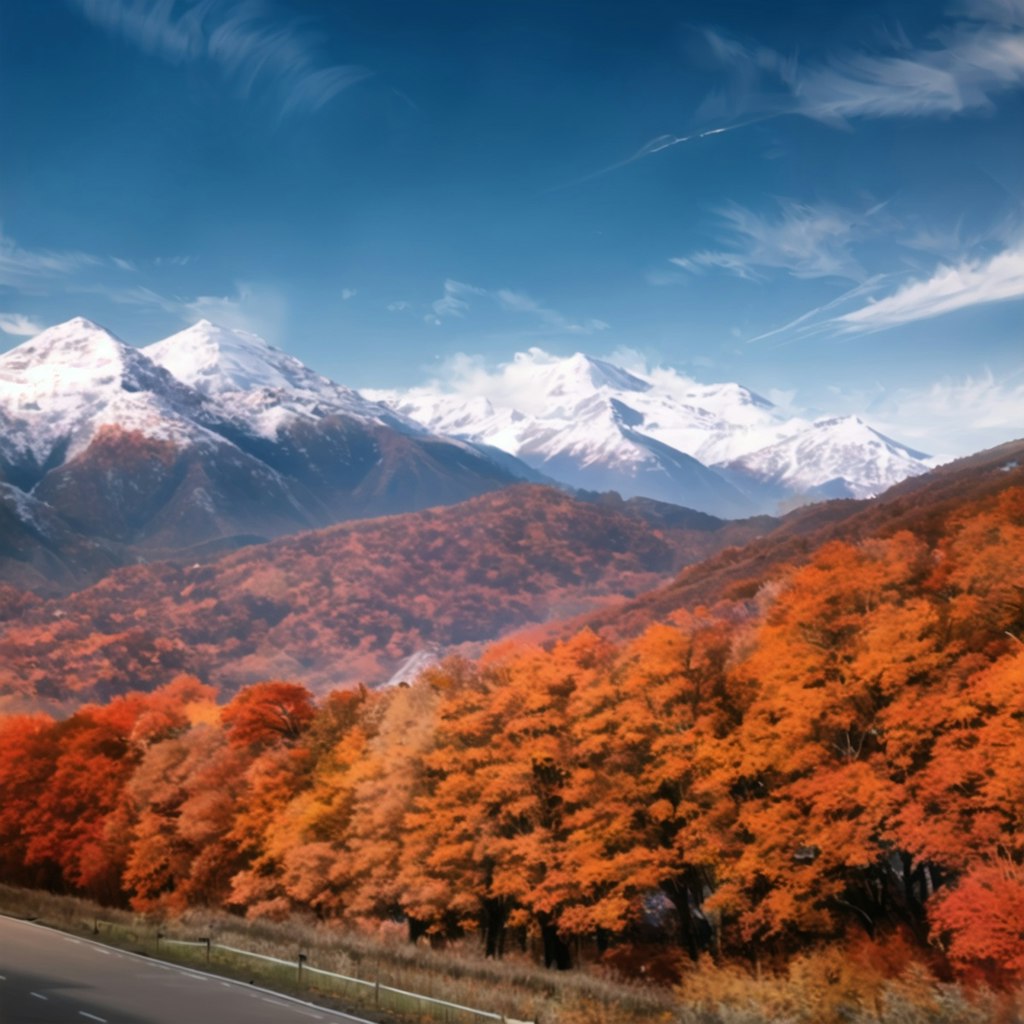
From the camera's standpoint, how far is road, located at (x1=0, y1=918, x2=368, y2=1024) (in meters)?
31.5

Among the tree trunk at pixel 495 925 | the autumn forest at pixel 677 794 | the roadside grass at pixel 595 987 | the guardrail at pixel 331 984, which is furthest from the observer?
the tree trunk at pixel 495 925

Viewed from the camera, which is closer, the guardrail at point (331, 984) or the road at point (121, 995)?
the road at point (121, 995)

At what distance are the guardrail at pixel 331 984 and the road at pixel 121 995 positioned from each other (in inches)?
90.0

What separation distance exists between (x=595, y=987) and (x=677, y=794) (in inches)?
448

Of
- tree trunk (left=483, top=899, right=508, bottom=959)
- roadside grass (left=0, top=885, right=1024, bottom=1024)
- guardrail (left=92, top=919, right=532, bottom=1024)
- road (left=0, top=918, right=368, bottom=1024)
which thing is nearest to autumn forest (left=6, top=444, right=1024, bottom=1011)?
tree trunk (left=483, top=899, right=508, bottom=959)

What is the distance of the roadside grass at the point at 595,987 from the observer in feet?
126

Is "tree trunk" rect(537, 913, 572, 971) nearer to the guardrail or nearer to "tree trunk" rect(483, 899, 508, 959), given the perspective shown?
"tree trunk" rect(483, 899, 508, 959)

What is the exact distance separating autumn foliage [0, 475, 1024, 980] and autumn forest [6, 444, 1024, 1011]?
16 centimetres

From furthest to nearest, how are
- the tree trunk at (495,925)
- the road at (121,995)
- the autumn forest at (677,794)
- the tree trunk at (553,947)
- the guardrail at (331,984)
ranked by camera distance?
the tree trunk at (495,925)
the tree trunk at (553,947)
the autumn forest at (677,794)
the guardrail at (331,984)
the road at (121,995)

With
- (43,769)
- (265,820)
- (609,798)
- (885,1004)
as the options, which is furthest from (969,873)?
(43,769)

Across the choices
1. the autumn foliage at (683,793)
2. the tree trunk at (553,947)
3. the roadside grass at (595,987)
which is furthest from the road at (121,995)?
the tree trunk at (553,947)

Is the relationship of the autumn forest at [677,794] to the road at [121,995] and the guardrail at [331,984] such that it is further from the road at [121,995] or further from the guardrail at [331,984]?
the road at [121,995]

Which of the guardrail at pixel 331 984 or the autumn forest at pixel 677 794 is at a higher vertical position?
the autumn forest at pixel 677 794

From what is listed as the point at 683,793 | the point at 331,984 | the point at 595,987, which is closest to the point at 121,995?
the point at 331,984
